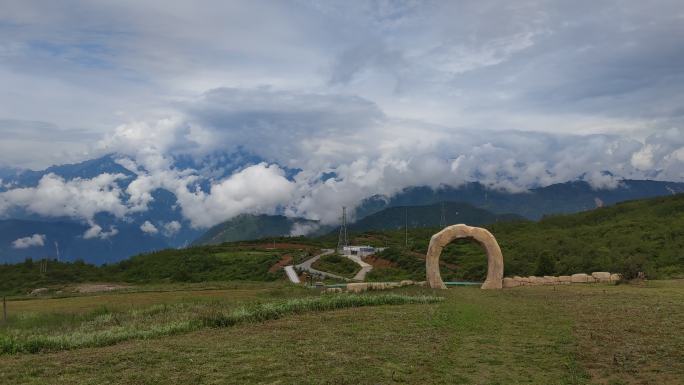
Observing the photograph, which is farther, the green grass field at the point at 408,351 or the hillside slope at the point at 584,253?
the hillside slope at the point at 584,253

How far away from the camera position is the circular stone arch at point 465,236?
32125mm

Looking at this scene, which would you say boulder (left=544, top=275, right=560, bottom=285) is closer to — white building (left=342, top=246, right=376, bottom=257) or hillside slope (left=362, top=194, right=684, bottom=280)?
hillside slope (left=362, top=194, right=684, bottom=280)

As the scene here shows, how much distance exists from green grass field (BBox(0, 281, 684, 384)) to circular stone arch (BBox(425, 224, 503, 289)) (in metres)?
10.5

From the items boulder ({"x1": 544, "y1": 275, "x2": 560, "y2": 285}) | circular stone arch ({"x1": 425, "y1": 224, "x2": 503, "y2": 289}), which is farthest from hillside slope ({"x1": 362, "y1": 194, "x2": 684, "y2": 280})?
circular stone arch ({"x1": 425, "y1": 224, "x2": 503, "y2": 289})

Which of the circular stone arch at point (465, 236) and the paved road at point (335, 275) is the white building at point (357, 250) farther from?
the circular stone arch at point (465, 236)

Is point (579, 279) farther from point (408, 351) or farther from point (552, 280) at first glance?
point (408, 351)

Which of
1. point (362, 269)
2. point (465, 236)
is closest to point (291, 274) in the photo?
point (362, 269)

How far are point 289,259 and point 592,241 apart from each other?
134 ft

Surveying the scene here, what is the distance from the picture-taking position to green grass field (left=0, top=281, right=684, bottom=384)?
36.6ft

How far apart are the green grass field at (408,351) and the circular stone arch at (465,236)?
10.5 meters

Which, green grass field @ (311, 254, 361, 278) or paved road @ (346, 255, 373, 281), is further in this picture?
green grass field @ (311, 254, 361, 278)

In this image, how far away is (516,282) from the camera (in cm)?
3300

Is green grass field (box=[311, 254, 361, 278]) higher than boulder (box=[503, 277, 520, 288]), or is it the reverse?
boulder (box=[503, 277, 520, 288])

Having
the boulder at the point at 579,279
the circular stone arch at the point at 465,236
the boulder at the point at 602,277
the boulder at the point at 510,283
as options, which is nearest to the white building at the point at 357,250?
the circular stone arch at the point at 465,236
